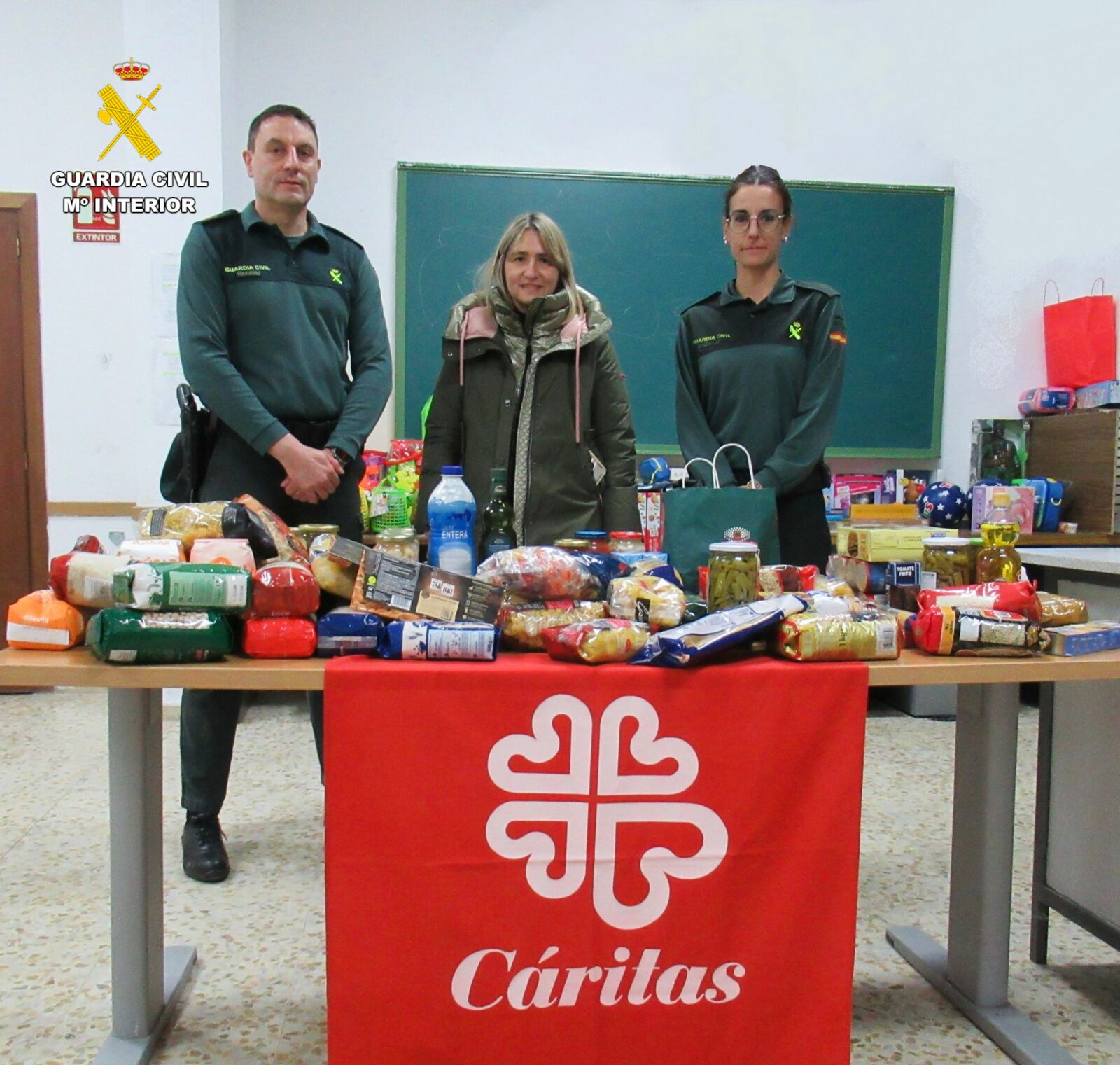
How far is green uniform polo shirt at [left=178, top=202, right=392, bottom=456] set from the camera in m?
1.94

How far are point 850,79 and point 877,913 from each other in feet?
11.6

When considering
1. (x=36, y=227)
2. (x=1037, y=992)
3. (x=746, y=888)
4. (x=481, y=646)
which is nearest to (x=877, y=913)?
(x=1037, y=992)

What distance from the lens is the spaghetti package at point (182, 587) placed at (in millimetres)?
1165

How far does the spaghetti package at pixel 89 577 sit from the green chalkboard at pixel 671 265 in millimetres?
2687

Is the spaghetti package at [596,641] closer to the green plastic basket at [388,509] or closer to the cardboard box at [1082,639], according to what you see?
the cardboard box at [1082,639]

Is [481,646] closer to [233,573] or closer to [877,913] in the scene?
[233,573]

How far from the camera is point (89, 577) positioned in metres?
1.24

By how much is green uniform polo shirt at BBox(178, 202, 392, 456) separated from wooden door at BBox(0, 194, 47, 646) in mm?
2093

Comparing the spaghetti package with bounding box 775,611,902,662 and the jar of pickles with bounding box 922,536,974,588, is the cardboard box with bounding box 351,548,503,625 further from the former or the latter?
the jar of pickles with bounding box 922,536,974,588

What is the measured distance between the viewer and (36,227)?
3621 millimetres

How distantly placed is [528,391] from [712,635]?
3.36ft

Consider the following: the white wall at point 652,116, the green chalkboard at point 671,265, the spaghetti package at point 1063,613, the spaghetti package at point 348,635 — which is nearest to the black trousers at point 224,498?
the spaghetti package at point 348,635

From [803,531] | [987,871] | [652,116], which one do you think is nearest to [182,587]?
[987,871]

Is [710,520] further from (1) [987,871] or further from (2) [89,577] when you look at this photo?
(2) [89,577]
